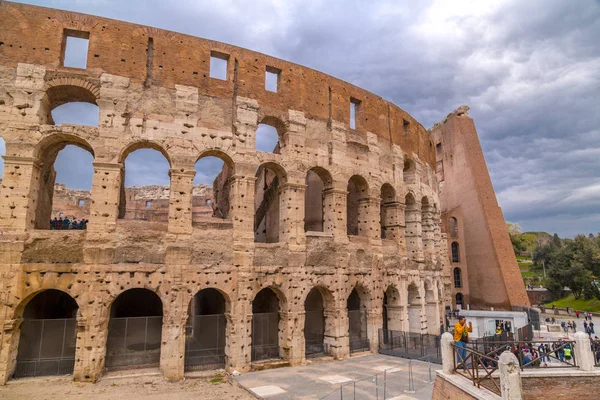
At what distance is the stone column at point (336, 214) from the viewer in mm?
15953

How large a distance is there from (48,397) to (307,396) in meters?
6.77

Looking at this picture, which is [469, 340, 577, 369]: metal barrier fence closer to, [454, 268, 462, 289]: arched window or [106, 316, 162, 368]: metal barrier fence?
[106, 316, 162, 368]: metal barrier fence

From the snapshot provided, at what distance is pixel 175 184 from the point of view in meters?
13.1

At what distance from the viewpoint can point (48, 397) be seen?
10.1 meters

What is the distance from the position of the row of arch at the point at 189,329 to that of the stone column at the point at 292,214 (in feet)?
6.82

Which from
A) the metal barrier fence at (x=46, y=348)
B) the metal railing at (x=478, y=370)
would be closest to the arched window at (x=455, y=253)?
the metal railing at (x=478, y=370)

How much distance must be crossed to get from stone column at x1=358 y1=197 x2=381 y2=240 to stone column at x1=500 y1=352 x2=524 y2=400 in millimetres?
9802

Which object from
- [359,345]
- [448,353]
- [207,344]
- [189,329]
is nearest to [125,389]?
[207,344]

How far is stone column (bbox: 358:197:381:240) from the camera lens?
17297mm

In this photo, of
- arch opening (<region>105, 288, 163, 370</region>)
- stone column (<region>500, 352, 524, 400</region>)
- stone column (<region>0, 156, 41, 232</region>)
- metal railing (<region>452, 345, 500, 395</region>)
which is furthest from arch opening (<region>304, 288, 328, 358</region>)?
stone column (<region>0, 156, 41, 232</region>)

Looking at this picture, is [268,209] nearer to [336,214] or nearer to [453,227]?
[336,214]

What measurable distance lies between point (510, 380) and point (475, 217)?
92.8 ft

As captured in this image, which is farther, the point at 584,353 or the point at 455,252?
the point at 455,252

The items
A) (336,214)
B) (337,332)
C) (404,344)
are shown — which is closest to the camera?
(337,332)
